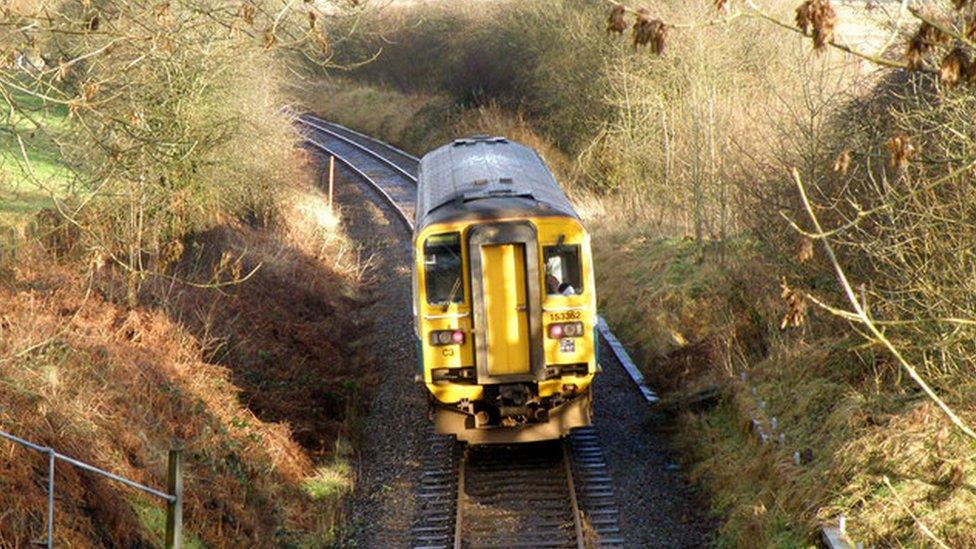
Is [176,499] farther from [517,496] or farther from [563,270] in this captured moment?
[563,270]

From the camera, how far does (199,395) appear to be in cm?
1371

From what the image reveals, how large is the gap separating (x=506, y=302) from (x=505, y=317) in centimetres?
16

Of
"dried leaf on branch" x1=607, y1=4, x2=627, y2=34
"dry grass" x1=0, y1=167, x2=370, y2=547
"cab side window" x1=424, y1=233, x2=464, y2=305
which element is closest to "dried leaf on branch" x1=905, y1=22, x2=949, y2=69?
"dried leaf on branch" x1=607, y1=4, x2=627, y2=34

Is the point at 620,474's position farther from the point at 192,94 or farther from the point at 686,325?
the point at 192,94

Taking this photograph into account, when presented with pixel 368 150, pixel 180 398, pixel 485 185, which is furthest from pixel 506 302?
pixel 368 150

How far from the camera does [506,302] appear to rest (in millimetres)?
12438

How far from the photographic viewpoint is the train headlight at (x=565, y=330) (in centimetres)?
1258

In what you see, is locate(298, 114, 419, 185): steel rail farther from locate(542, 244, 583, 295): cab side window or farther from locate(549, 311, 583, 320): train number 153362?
locate(549, 311, 583, 320): train number 153362

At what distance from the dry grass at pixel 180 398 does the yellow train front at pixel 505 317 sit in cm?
192

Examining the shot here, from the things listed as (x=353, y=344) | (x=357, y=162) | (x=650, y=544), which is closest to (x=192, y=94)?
(x=353, y=344)

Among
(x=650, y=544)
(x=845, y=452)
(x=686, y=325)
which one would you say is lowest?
(x=650, y=544)

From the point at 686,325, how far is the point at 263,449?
7202 millimetres

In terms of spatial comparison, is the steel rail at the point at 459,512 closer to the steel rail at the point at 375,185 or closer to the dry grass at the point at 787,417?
the dry grass at the point at 787,417

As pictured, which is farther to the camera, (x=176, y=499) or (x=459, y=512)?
(x=459, y=512)
